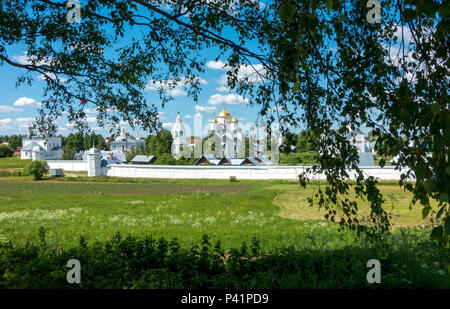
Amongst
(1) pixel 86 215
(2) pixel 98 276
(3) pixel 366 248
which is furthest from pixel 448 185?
(1) pixel 86 215

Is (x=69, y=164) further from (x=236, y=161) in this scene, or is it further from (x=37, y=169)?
(x=236, y=161)

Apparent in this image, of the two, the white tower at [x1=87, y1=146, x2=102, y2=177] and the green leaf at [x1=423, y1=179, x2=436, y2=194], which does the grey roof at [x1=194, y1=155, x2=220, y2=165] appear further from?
the green leaf at [x1=423, y1=179, x2=436, y2=194]

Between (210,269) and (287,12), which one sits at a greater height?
(287,12)

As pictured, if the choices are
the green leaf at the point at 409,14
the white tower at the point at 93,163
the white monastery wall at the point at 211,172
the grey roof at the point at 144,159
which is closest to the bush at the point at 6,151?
the grey roof at the point at 144,159

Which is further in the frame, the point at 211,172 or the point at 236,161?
the point at 236,161

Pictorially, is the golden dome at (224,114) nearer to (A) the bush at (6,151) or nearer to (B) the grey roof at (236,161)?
(B) the grey roof at (236,161)

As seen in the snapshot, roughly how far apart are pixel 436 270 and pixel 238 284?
3175 mm

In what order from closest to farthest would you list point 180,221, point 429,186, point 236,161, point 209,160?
point 429,186
point 180,221
point 236,161
point 209,160

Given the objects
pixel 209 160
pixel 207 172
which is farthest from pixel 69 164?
pixel 207 172

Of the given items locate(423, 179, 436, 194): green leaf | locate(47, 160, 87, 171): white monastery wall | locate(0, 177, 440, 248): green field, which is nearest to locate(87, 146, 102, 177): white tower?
locate(47, 160, 87, 171): white monastery wall

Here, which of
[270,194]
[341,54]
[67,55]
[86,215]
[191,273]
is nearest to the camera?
[341,54]

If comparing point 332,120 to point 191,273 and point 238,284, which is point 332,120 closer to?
point 238,284

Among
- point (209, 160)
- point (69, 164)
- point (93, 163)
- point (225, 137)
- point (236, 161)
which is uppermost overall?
point (225, 137)
